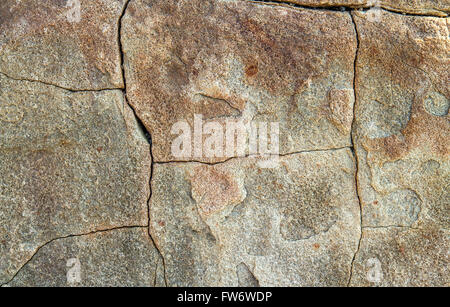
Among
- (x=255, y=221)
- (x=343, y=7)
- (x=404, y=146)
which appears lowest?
(x=255, y=221)

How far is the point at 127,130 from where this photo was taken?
148 centimetres

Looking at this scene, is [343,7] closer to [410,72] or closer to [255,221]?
[410,72]

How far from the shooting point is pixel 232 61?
1.47 metres

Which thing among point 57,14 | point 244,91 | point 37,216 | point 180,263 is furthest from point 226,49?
point 37,216

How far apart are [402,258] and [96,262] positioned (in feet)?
3.52

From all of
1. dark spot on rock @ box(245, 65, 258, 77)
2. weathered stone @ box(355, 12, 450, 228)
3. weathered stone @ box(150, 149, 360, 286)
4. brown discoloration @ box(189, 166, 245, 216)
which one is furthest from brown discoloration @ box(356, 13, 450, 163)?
brown discoloration @ box(189, 166, 245, 216)

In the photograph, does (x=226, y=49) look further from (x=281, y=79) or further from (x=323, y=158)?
(x=323, y=158)

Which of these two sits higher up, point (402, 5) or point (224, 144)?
point (402, 5)

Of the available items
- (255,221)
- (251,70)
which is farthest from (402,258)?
(251,70)

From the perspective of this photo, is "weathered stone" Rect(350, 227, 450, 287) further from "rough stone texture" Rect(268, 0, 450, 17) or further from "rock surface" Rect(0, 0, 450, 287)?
"rough stone texture" Rect(268, 0, 450, 17)

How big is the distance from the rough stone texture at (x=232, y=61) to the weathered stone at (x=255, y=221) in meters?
0.17

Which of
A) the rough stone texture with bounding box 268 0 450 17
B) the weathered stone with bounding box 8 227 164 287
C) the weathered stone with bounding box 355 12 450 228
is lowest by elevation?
the weathered stone with bounding box 8 227 164 287

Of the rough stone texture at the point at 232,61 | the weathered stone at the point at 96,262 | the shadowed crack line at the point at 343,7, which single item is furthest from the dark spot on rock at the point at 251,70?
the weathered stone at the point at 96,262

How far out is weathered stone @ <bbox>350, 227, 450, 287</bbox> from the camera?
150 centimetres
